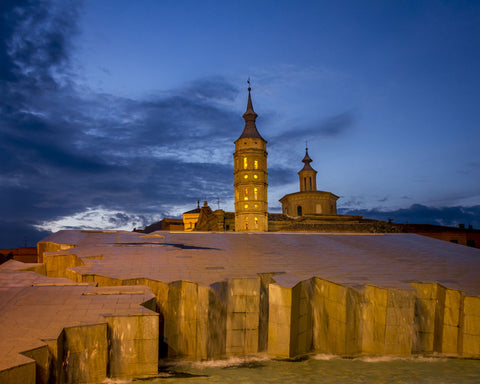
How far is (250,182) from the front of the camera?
4516 centimetres

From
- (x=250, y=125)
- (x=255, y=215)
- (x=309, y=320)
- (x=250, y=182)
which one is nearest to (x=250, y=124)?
(x=250, y=125)

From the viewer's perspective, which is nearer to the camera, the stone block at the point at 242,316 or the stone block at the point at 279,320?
the stone block at the point at 279,320

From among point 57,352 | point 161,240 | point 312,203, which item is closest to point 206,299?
point 57,352

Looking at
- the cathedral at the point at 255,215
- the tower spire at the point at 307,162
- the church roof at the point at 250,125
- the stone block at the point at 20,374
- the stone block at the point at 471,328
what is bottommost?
the stone block at the point at 471,328

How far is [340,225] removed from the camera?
41562mm

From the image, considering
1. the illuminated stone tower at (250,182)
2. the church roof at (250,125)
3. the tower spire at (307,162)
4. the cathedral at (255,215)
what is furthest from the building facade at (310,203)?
the church roof at (250,125)

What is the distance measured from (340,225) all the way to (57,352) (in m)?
38.6

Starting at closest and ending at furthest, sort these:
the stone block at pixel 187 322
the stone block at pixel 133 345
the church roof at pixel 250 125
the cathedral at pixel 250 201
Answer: the stone block at pixel 133 345 < the stone block at pixel 187 322 < the cathedral at pixel 250 201 < the church roof at pixel 250 125

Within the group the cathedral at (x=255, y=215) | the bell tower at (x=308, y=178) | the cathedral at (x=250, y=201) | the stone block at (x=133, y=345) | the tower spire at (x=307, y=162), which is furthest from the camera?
the tower spire at (x=307, y=162)

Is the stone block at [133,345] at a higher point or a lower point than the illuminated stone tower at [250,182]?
lower

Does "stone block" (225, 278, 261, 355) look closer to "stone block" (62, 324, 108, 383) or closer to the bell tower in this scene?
"stone block" (62, 324, 108, 383)

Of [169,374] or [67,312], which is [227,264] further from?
[67,312]

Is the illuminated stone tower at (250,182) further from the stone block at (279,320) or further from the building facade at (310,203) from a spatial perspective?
the stone block at (279,320)

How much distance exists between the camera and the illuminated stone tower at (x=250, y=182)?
44.3 m
